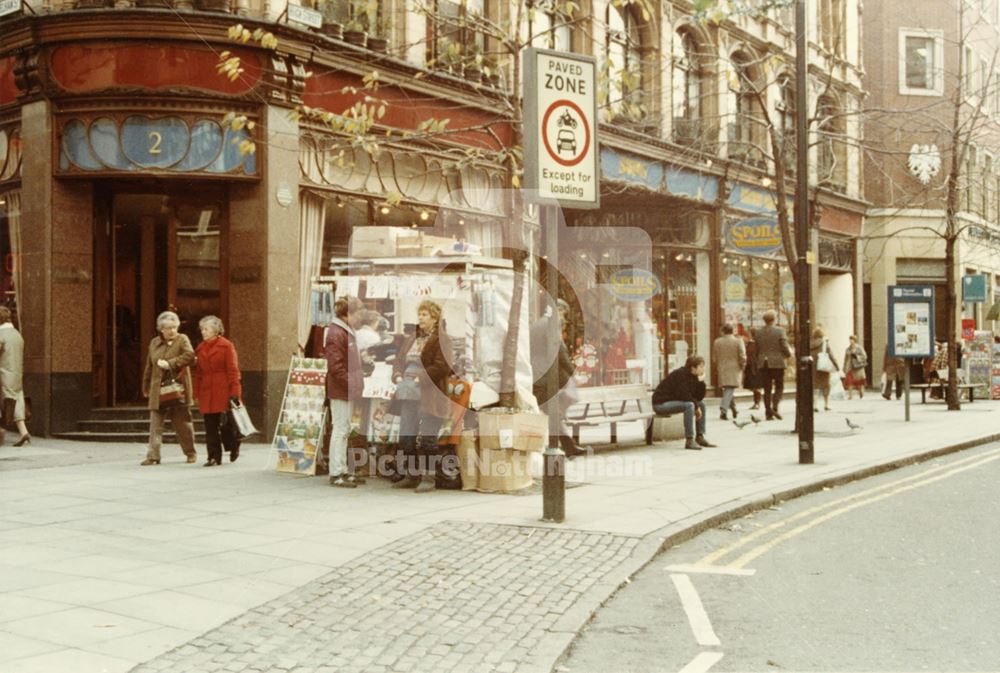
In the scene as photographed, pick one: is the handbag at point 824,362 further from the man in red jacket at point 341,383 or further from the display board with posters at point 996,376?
the man in red jacket at point 341,383

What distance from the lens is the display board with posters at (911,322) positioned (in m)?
21.6

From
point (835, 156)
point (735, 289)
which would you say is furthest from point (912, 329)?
point (835, 156)

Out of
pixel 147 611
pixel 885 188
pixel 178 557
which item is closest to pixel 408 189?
pixel 178 557

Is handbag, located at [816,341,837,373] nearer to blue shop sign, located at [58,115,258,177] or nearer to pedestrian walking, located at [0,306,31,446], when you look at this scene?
blue shop sign, located at [58,115,258,177]

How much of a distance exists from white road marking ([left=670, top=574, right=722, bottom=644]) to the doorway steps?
10186mm

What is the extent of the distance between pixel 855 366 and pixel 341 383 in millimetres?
21394

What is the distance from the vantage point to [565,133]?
969 cm

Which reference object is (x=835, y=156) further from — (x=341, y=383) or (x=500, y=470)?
(x=341, y=383)

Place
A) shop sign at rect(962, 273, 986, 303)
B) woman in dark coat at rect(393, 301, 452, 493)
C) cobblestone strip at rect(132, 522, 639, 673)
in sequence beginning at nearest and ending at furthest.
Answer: cobblestone strip at rect(132, 522, 639, 673) < woman in dark coat at rect(393, 301, 452, 493) < shop sign at rect(962, 273, 986, 303)

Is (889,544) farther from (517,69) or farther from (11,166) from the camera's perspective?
(11,166)

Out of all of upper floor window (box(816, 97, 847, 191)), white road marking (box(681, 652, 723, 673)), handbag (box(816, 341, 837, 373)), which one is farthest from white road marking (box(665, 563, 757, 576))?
upper floor window (box(816, 97, 847, 191))

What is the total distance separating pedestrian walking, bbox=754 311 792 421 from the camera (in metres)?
20.6

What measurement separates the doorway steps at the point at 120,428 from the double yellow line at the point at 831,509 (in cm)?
917

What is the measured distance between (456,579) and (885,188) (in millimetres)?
32869
